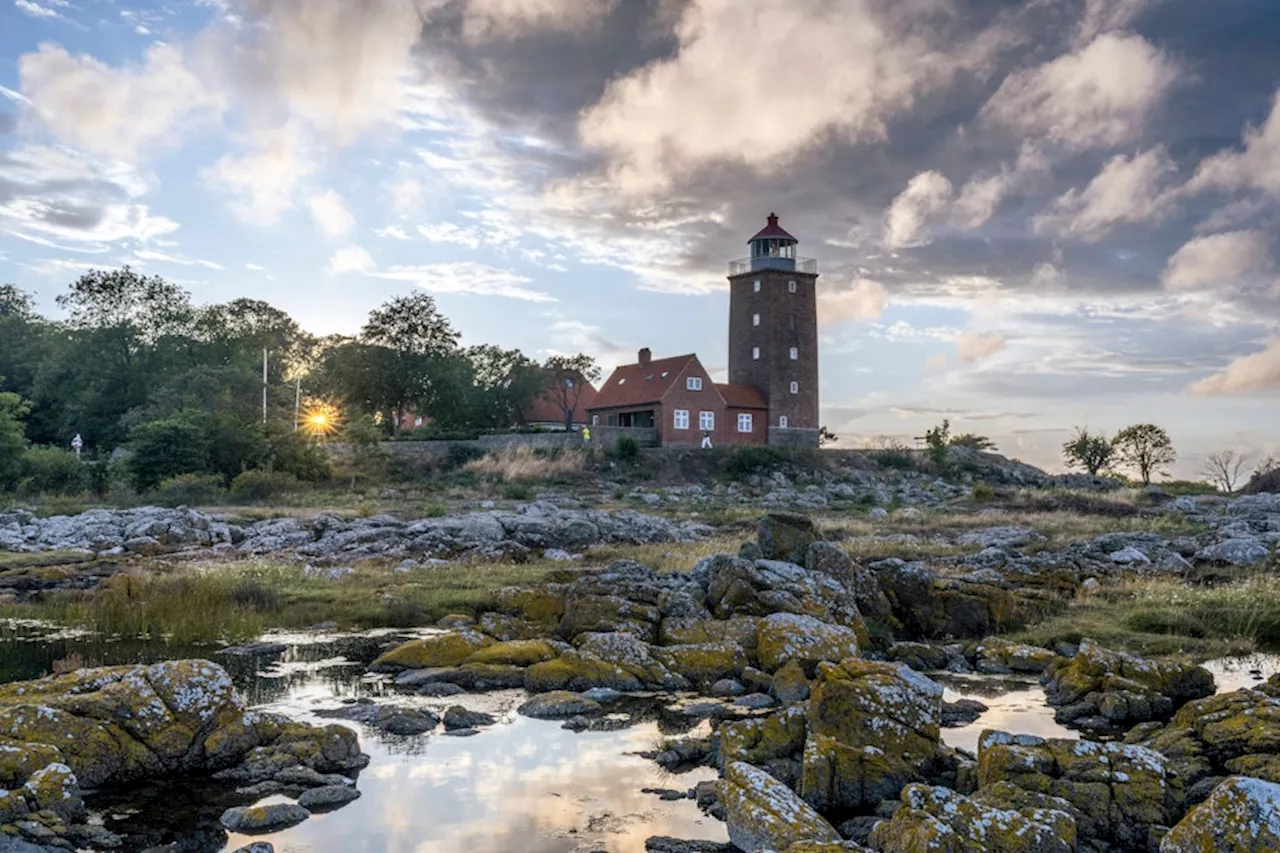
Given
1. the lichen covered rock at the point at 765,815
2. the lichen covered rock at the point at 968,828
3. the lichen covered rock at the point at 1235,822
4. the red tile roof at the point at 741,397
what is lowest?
the lichen covered rock at the point at 765,815

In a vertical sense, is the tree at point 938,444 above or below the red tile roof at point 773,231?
below

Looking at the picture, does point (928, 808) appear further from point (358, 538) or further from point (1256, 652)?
→ point (358, 538)

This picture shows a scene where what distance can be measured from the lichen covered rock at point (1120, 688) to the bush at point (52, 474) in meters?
44.5

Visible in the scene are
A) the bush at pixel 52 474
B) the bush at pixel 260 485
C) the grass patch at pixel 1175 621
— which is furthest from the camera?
the bush at pixel 52 474

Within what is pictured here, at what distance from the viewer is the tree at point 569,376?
271 ft

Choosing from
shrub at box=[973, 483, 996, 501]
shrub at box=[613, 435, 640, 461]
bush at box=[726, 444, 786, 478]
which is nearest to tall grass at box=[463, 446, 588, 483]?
shrub at box=[613, 435, 640, 461]

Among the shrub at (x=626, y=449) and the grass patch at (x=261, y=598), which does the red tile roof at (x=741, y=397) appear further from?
the grass patch at (x=261, y=598)

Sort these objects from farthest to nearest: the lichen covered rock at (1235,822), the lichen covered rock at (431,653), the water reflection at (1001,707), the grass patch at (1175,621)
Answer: the grass patch at (1175,621)
the lichen covered rock at (431,653)
the water reflection at (1001,707)
the lichen covered rock at (1235,822)

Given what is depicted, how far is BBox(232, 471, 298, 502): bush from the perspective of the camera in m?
45.0

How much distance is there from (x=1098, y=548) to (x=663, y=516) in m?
16.9

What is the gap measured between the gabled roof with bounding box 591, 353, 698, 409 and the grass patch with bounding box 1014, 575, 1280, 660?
167 ft

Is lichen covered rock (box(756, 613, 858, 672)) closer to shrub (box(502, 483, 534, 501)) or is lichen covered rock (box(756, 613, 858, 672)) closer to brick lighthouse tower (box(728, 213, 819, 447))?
shrub (box(502, 483, 534, 501))

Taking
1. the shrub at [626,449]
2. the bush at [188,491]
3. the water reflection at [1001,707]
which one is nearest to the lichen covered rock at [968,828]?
the water reflection at [1001,707]

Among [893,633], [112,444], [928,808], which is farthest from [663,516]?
[112,444]
